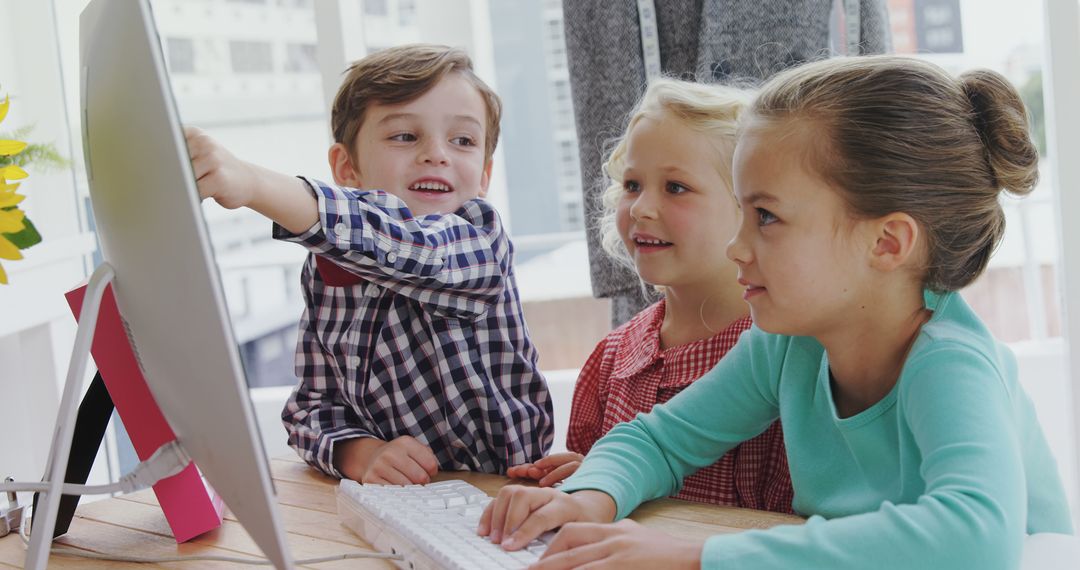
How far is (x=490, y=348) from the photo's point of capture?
135 cm

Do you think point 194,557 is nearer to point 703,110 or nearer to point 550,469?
point 550,469

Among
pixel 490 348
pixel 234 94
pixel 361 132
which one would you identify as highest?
pixel 234 94

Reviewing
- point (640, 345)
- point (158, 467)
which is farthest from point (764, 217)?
point (158, 467)

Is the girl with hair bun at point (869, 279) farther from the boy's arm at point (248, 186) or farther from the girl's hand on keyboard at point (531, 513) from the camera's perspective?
the boy's arm at point (248, 186)

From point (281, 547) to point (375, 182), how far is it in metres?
0.93

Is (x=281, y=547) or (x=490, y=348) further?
(x=490, y=348)

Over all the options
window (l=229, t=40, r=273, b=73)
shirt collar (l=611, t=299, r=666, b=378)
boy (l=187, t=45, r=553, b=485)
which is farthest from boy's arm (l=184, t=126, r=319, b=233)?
window (l=229, t=40, r=273, b=73)

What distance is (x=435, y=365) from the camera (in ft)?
4.33

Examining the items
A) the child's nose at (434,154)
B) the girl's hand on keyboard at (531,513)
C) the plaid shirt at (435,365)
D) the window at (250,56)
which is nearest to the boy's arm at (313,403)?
the plaid shirt at (435,365)

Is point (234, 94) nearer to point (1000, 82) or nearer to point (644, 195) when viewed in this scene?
point (644, 195)

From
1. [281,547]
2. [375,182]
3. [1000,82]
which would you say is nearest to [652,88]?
[375,182]

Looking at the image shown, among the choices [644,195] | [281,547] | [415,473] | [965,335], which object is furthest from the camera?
[644,195]

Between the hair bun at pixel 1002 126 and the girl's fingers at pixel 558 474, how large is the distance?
0.53 metres

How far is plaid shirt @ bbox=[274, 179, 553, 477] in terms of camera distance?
1.27 meters
